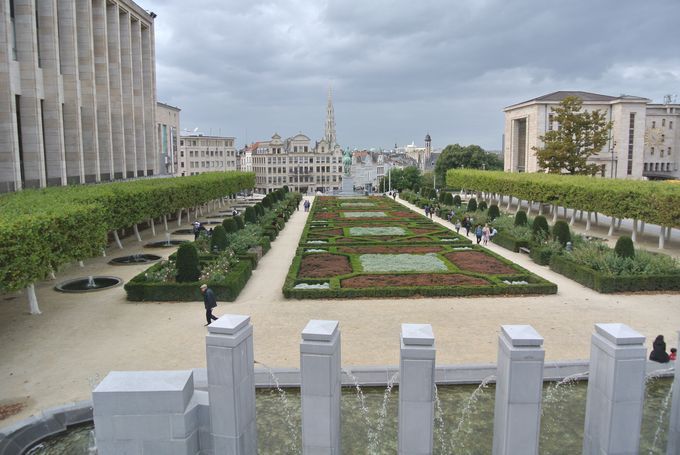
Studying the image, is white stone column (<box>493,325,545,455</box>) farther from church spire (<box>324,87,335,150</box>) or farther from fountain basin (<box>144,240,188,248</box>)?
church spire (<box>324,87,335,150</box>)

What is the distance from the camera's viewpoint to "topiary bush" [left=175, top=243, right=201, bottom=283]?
70.2 feet

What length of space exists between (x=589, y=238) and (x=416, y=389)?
30.3 meters

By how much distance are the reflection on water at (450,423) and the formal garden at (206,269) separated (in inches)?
362

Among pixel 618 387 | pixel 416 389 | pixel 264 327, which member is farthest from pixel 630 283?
pixel 416 389

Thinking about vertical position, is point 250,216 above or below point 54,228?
→ below

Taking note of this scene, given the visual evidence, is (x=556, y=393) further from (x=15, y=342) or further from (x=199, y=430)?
(x=15, y=342)

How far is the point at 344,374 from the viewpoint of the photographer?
41.6 feet

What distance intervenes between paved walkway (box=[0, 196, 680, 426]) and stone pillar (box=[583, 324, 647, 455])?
5.58 metres

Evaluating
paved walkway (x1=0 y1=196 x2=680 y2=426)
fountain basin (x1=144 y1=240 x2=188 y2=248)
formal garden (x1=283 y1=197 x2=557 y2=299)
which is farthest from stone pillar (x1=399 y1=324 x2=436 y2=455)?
fountain basin (x1=144 y1=240 x2=188 y2=248)

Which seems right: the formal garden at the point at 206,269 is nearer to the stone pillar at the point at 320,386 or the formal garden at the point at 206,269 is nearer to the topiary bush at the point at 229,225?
the topiary bush at the point at 229,225

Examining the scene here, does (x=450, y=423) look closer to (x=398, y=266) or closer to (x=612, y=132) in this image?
(x=398, y=266)

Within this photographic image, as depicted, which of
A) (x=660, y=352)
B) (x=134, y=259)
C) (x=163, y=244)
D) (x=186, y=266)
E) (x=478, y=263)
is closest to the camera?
(x=660, y=352)

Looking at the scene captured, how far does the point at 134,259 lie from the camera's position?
1163 inches

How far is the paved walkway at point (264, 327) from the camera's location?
45.6 ft
